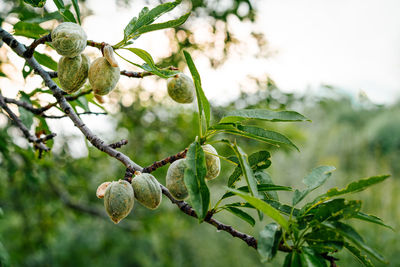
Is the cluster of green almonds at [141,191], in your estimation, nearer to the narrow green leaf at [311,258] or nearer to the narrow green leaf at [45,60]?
the narrow green leaf at [311,258]

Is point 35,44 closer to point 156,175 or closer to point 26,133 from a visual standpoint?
point 26,133

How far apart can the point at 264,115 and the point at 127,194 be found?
433 mm

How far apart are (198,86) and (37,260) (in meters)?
6.25

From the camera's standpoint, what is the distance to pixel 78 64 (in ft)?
3.26

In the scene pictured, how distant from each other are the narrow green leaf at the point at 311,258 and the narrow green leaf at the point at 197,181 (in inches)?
9.9

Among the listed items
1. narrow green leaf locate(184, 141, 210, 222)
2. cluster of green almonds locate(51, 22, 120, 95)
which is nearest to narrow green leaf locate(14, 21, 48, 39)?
cluster of green almonds locate(51, 22, 120, 95)

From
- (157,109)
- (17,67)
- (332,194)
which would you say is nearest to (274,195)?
(332,194)

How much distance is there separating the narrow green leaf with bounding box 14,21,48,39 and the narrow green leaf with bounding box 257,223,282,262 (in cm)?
110

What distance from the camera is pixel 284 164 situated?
7.40 metres

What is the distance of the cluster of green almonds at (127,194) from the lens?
2.94 feet

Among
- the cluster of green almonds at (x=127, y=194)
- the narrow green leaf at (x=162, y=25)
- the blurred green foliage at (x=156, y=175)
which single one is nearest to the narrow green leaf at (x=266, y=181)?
the cluster of green almonds at (x=127, y=194)

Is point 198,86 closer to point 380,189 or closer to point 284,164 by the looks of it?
point 380,189

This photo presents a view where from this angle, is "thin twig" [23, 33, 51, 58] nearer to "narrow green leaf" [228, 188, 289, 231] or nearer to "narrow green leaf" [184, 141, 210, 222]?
"narrow green leaf" [184, 141, 210, 222]

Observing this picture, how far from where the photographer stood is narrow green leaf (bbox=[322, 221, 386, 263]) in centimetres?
67
